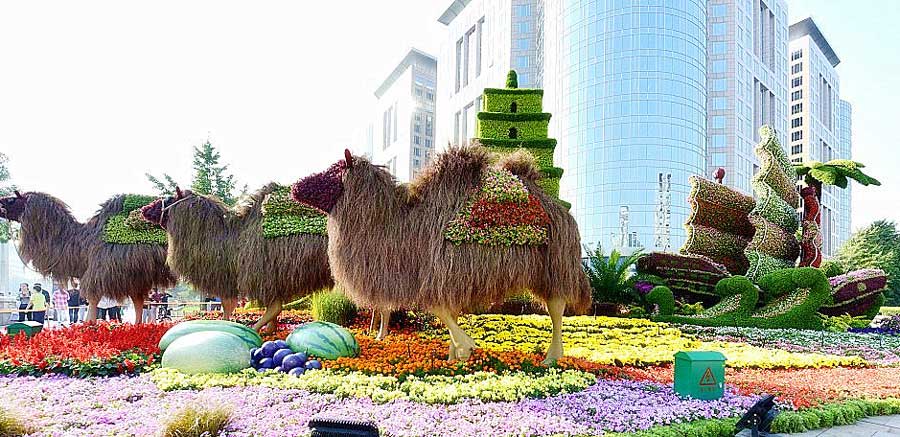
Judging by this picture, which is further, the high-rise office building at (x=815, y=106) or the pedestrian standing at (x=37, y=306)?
the high-rise office building at (x=815, y=106)

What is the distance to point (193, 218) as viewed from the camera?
8992 millimetres

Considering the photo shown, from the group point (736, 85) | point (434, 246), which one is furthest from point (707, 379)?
point (736, 85)

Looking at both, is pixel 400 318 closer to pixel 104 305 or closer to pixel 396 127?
pixel 104 305

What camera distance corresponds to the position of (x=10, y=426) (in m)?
3.98

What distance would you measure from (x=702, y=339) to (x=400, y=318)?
5244 mm

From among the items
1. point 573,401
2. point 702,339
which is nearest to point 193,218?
point 573,401

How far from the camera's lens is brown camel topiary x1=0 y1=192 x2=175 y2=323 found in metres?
10.5

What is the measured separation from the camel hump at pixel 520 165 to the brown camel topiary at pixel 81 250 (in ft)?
22.7

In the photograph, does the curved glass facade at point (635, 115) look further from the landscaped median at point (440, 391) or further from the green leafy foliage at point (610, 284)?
the landscaped median at point (440, 391)

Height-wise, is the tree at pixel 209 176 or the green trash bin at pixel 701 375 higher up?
the tree at pixel 209 176

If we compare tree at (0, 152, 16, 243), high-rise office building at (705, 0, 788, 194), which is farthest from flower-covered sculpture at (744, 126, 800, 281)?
high-rise office building at (705, 0, 788, 194)

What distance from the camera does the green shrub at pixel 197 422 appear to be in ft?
12.7

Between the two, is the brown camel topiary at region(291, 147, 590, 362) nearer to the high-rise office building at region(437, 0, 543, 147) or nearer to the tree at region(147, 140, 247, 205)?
the tree at region(147, 140, 247, 205)

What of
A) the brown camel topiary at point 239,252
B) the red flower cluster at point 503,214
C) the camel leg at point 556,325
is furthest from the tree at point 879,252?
the brown camel topiary at point 239,252
